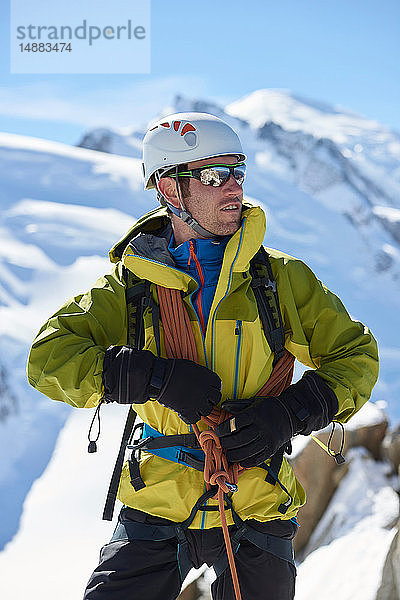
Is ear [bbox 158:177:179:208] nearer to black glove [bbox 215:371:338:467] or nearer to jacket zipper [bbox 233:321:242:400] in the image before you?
jacket zipper [bbox 233:321:242:400]

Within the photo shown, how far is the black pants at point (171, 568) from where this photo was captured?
7.32ft

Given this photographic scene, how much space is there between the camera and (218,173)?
2.61 metres

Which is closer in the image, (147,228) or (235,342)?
(235,342)

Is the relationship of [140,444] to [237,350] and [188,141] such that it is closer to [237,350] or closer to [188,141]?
[237,350]

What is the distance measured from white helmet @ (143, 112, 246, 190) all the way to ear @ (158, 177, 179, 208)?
0.05m

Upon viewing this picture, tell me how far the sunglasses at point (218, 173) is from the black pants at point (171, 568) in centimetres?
137

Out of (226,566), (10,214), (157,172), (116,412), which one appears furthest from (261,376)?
(10,214)

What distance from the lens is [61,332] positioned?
2227mm

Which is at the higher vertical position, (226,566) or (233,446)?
(233,446)

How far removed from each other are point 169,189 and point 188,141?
0.23 metres

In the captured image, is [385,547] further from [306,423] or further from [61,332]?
[61,332]

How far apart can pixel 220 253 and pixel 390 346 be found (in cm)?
3472

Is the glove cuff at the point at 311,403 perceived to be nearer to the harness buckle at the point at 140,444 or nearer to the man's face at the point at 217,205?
the harness buckle at the point at 140,444

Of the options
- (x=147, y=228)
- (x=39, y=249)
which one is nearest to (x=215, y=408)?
(x=147, y=228)
